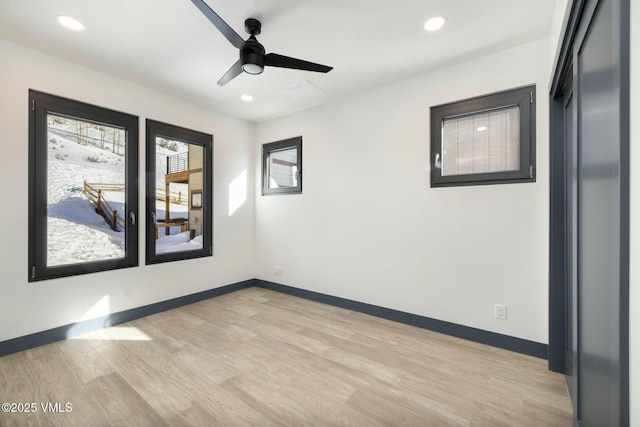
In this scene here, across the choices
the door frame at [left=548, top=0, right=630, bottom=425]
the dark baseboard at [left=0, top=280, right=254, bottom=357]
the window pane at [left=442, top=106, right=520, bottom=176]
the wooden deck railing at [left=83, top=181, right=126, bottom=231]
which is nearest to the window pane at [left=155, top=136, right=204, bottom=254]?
the wooden deck railing at [left=83, top=181, right=126, bottom=231]

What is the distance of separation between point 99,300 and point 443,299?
3.49m

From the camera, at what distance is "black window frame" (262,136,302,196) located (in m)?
4.02

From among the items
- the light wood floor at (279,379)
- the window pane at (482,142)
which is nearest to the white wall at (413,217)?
the window pane at (482,142)

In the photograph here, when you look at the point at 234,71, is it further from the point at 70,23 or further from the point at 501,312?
the point at 501,312

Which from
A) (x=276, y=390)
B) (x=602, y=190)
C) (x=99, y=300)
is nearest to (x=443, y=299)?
(x=276, y=390)

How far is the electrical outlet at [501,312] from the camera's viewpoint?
8.22 feet

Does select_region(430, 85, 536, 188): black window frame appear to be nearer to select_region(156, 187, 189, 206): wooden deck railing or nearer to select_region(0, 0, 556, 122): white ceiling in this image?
select_region(0, 0, 556, 122): white ceiling

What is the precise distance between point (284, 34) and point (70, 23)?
1604 mm

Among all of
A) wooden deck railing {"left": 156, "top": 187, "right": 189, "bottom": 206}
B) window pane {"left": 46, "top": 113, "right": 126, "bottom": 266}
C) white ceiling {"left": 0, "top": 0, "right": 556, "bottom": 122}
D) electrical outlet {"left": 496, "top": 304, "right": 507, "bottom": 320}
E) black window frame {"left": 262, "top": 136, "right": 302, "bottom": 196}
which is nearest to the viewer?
white ceiling {"left": 0, "top": 0, "right": 556, "bottom": 122}

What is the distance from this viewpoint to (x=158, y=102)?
3406mm

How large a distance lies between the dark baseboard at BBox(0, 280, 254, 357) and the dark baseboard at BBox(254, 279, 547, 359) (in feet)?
4.57

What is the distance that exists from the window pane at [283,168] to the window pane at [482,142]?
205 cm

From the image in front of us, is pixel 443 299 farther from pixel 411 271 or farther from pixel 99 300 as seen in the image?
pixel 99 300

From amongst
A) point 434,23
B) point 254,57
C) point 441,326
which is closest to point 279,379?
point 441,326
